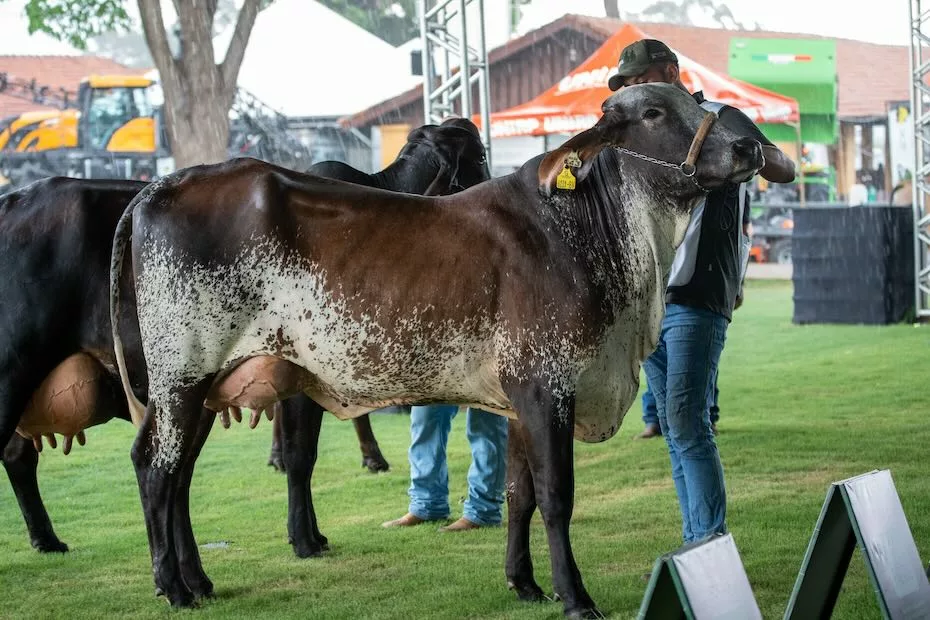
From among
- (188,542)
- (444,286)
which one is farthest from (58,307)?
(444,286)

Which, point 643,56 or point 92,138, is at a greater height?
point 92,138

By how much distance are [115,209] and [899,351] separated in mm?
10142

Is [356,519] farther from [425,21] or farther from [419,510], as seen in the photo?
[425,21]

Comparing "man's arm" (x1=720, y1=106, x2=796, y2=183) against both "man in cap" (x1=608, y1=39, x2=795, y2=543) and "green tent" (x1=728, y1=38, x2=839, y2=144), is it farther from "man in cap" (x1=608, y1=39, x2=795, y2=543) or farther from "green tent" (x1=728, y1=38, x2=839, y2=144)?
"green tent" (x1=728, y1=38, x2=839, y2=144)

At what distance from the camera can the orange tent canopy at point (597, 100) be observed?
1836 centimetres

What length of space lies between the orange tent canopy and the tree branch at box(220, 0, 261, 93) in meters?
3.67

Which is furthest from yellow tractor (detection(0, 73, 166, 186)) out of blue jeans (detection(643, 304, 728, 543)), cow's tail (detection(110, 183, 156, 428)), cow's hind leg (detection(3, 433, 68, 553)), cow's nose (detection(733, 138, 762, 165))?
cow's nose (detection(733, 138, 762, 165))

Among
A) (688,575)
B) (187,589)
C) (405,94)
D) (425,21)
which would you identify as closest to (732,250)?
(688,575)

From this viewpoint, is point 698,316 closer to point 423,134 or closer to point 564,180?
point 564,180

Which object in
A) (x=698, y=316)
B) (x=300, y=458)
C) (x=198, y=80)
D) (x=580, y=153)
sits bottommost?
(x=300, y=458)

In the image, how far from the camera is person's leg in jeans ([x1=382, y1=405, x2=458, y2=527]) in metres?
6.72

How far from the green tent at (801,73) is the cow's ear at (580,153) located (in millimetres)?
21165

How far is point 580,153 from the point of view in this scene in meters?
4.72

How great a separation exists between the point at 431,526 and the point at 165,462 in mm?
2026
